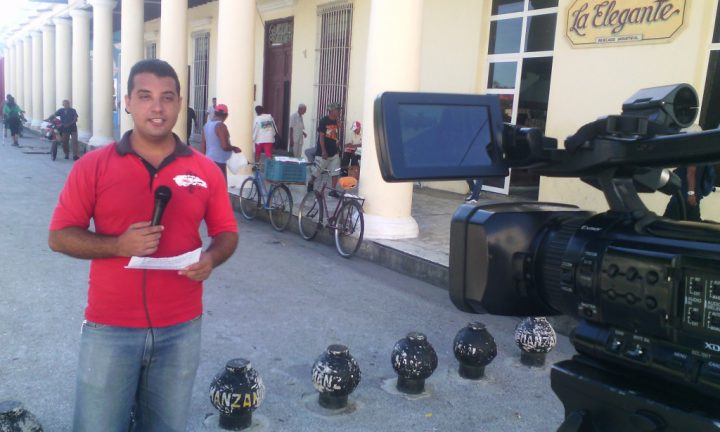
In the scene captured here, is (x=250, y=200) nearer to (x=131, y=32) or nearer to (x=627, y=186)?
(x=627, y=186)

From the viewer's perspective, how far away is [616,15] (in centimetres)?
817

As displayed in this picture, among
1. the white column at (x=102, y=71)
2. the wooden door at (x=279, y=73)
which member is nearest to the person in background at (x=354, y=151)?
the wooden door at (x=279, y=73)

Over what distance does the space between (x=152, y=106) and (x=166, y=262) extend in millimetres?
571

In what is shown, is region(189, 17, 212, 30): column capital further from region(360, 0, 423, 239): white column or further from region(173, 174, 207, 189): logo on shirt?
region(173, 174, 207, 189): logo on shirt

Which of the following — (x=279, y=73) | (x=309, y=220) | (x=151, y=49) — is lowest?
(x=309, y=220)

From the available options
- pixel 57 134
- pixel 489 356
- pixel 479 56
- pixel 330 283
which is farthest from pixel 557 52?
pixel 57 134

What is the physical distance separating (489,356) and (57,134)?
16.4 metres

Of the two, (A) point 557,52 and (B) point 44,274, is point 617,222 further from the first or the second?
(A) point 557,52

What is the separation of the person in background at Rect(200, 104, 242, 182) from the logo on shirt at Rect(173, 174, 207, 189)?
6936mm

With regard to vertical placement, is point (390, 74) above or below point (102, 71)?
below

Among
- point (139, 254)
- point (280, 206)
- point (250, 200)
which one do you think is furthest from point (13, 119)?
point (139, 254)

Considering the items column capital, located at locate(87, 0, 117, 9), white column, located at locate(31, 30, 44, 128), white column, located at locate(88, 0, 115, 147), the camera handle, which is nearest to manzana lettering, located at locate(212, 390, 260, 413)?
the camera handle

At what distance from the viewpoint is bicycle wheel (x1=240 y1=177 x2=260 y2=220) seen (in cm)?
970

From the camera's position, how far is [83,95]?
830 inches
